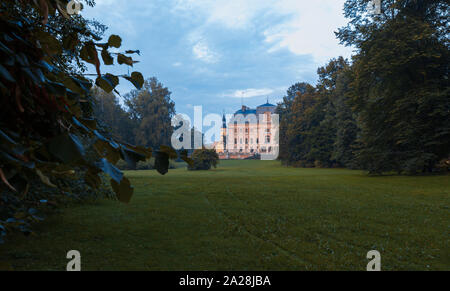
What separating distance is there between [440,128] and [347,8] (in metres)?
11.4

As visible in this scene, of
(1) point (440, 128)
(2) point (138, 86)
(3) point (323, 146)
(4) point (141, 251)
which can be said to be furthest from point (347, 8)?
(2) point (138, 86)

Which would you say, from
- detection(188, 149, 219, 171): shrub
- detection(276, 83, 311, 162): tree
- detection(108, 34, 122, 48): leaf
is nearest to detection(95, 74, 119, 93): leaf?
detection(108, 34, 122, 48): leaf

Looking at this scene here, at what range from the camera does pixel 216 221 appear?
293 inches

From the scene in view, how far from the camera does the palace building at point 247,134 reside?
7999 centimetres

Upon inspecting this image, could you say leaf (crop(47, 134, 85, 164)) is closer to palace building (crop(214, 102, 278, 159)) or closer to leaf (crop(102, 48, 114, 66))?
leaf (crop(102, 48, 114, 66))

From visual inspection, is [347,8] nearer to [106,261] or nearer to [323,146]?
[323,146]

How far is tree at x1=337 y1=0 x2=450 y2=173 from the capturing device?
18.3 m

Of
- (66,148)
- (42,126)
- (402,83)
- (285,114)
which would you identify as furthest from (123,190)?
(285,114)

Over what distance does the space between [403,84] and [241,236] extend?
66.4 ft

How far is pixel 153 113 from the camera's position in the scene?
52.0 meters

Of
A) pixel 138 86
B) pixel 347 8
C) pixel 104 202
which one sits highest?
pixel 347 8

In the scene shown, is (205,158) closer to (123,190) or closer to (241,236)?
(241,236)

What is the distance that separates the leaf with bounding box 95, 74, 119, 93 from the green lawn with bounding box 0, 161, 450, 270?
3473 millimetres

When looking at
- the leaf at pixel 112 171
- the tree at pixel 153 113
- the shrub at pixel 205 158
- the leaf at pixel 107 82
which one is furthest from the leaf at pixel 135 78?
the tree at pixel 153 113
